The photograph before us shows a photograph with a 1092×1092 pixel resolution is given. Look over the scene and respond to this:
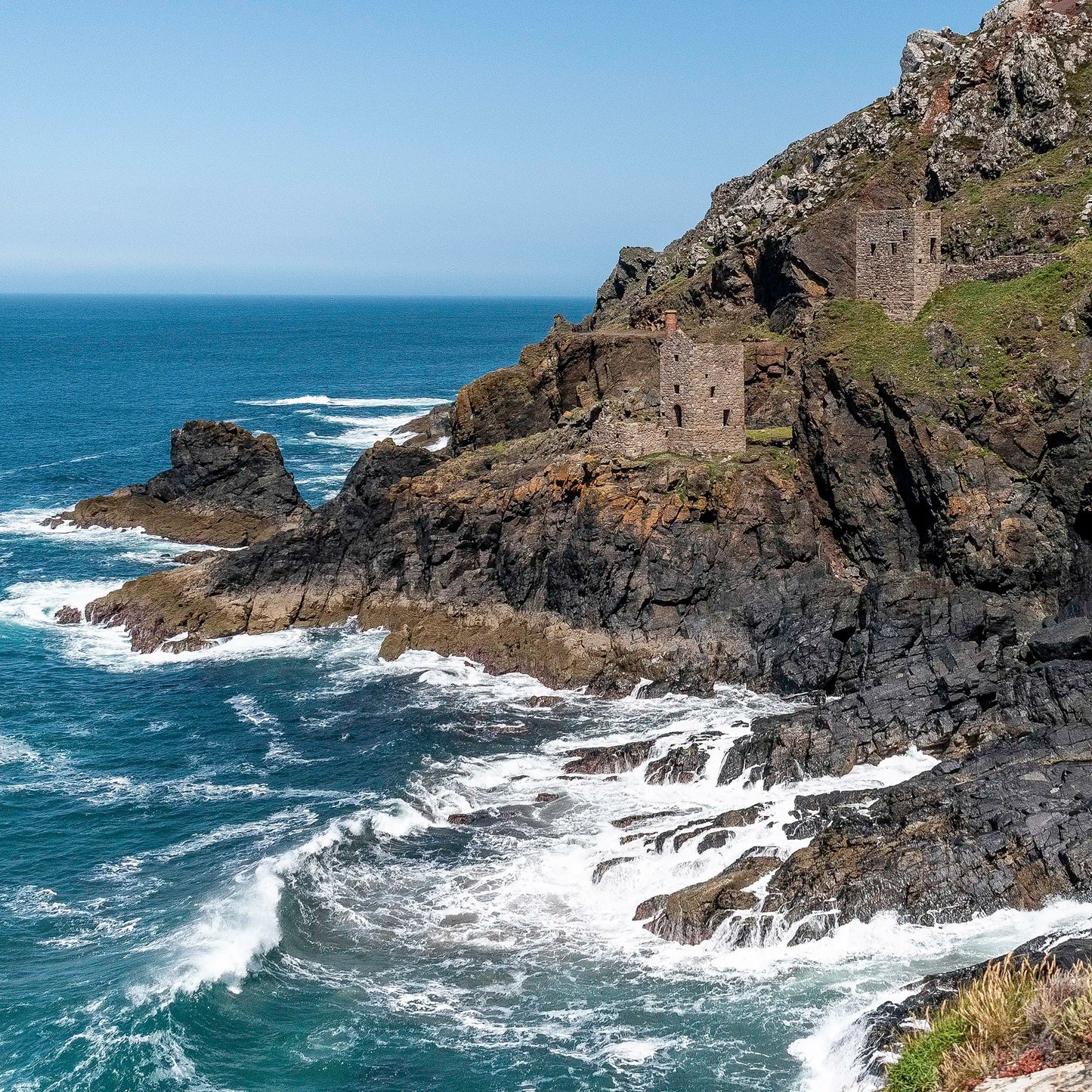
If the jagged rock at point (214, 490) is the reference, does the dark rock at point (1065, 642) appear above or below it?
below

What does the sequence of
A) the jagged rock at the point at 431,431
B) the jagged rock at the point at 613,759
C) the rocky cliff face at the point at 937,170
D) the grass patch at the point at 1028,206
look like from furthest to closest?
the jagged rock at the point at 431,431 < the rocky cliff face at the point at 937,170 < the grass patch at the point at 1028,206 < the jagged rock at the point at 613,759

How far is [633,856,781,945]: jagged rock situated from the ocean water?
0.53m

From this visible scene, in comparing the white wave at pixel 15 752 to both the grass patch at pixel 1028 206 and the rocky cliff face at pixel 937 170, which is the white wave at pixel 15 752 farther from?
the grass patch at pixel 1028 206

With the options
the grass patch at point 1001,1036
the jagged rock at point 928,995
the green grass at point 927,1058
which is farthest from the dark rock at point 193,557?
the grass patch at point 1001,1036

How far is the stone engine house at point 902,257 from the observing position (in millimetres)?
60875

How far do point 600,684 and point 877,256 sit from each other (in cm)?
2597

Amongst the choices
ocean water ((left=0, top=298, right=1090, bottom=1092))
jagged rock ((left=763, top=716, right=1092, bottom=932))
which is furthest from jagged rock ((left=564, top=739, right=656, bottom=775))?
jagged rock ((left=763, top=716, right=1092, bottom=932))

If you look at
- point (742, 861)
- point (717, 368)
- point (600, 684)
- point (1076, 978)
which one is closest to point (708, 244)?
point (717, 368)

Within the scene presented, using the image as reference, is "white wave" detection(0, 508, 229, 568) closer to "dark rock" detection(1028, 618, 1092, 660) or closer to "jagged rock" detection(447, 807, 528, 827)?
"jagged rock" detection(447, 807, 528, 827)

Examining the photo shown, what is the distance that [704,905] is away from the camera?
3506 centimetres

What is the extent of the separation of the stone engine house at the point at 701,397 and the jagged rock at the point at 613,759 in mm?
18361

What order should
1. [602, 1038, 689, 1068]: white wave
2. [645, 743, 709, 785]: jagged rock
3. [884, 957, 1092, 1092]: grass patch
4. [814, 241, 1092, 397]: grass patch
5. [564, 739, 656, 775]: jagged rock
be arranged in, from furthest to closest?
[814, 241, 1092, 397]: grass patch → [564, 739, 656, 775]: jagged rock → [645, 743, 709, 785]: jagged rock → [602, 1038, 689, 1068]: white wave → [884, 957, 1092, 1092]: grass patch

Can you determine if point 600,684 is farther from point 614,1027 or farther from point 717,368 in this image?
point 614,1027

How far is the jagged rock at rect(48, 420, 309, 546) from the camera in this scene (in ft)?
270
